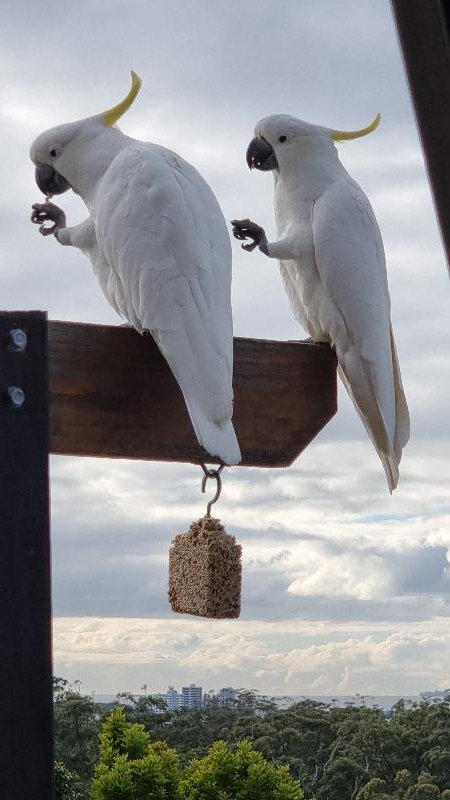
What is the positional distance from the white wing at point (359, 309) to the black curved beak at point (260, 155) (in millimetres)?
179

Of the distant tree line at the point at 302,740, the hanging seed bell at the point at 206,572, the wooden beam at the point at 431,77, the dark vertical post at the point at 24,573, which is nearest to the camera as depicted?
the wooden beam at the point at 431,77

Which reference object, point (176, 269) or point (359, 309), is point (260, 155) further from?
point (176, 269)

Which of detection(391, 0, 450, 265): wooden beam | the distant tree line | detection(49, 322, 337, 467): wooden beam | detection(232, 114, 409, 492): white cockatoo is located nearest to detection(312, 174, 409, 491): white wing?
detection(232, 114, 409, 492): white cockatoo

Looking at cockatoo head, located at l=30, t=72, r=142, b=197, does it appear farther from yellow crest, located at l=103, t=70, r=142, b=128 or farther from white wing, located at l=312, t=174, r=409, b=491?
white wing, located at l=312, t=174, r=409, b=491

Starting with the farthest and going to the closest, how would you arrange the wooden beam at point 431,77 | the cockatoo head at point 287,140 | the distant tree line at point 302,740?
the distant tree line at point 302,740 < the cockatoo head at point 287,140 < the wooden beam at point 431,77

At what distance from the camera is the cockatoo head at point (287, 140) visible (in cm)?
207

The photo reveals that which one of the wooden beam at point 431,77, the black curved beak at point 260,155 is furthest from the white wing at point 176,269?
the wooden beam at point 431,77

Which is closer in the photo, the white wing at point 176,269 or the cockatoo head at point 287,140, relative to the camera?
the white wing at point 176,269

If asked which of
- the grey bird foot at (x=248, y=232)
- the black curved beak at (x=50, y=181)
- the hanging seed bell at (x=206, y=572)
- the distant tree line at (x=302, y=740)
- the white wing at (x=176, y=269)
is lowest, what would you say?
the distant tree line at (x=302, y=740)

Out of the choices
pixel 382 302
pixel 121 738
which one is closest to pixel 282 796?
pixel 121 738

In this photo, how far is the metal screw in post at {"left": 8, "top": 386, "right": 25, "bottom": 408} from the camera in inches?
37.8

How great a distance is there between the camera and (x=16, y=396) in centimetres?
96

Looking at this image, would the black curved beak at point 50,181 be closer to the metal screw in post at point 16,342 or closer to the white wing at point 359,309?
the white wing at point 359,309

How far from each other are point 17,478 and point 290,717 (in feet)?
17.5
